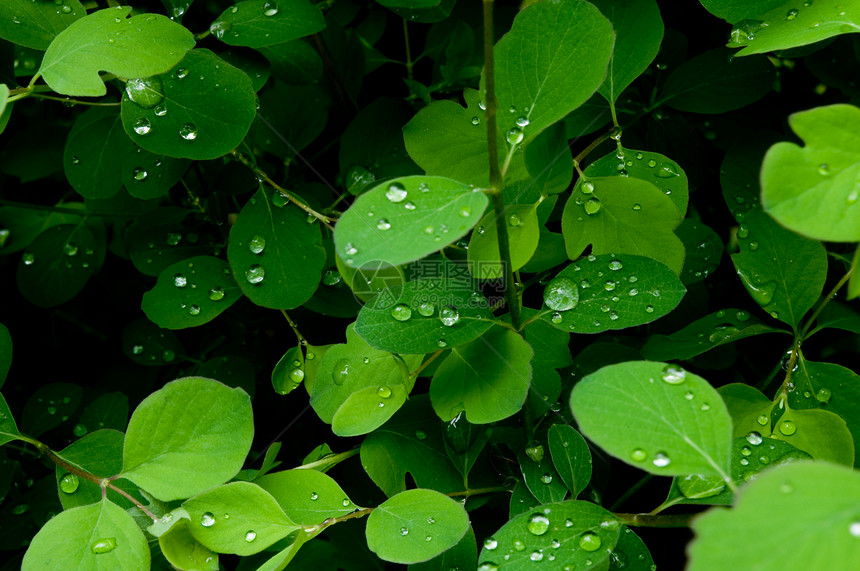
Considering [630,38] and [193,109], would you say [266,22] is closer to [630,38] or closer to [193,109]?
[193,109]

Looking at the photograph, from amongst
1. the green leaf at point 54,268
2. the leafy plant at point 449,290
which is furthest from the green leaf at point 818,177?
the green leaf at point 54,268

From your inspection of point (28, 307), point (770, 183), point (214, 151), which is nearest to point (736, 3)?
point (770, 183)

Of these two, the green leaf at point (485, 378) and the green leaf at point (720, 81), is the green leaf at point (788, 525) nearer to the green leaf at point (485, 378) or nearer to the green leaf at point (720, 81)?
the green leaf at point (485, 378)

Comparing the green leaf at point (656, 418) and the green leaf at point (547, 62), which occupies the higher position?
the green leaf at point (547, 62)

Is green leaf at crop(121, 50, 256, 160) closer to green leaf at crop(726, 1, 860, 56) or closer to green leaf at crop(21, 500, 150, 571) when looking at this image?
green leaf at crop(21, 500, 150, 571)

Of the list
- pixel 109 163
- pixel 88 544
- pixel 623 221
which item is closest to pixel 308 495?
pixel 88 544

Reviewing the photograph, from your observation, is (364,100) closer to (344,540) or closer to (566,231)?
(566,231)

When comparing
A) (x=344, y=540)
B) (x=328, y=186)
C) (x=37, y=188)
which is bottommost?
(x=344, y=540)

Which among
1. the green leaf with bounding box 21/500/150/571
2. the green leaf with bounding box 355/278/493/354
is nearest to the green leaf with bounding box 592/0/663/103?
the green leaf with bounding box 355/278/493/354
